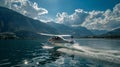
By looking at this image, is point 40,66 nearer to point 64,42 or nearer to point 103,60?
point 103,60

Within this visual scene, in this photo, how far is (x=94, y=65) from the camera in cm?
2703

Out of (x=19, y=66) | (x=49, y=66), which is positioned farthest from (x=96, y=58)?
(x=19, y=66)

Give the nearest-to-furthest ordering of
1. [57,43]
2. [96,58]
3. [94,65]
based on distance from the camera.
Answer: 1. [94,65]
2. [96,58]
3. [57,43]

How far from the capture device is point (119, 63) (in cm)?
2542

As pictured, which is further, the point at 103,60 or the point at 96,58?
the point at 96,58

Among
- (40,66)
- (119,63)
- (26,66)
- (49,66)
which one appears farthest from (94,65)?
(26,66)

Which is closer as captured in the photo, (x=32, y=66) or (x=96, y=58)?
(x=32, y=66)

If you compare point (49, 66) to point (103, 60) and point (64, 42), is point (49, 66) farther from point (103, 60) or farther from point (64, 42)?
point (64, 42)

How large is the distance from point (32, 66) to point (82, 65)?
9.71 metres

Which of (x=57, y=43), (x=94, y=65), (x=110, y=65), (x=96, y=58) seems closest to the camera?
(x=110, y=65)

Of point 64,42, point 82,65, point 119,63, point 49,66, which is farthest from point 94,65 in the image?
point 64,42

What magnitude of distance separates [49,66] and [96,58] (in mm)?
10695

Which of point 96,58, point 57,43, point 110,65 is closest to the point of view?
point 110,65

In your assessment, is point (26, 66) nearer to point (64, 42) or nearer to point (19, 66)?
point (19, 66)
